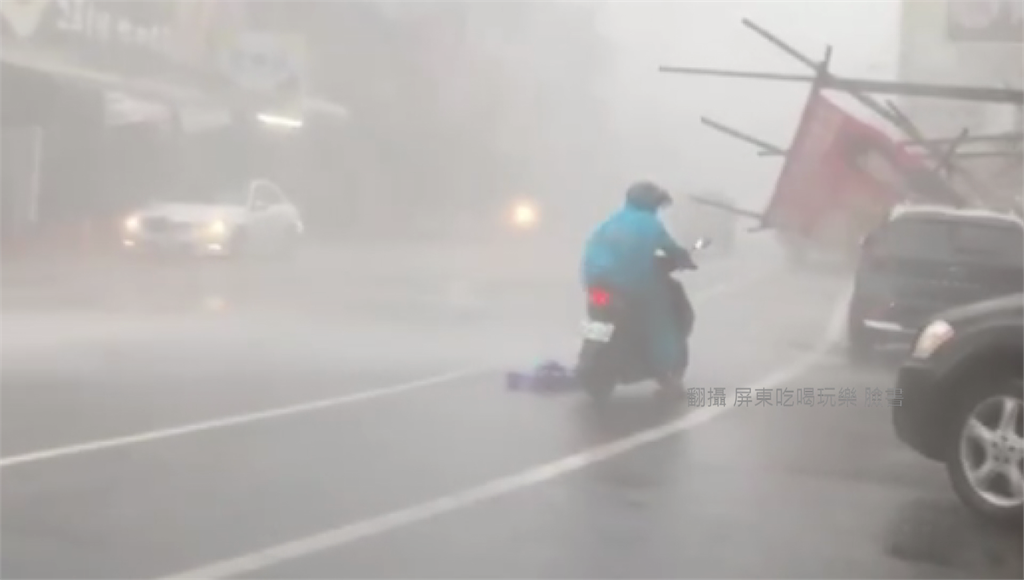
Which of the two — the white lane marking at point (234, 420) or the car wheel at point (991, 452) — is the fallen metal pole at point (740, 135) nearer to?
the white lane marking at point (234, 420)

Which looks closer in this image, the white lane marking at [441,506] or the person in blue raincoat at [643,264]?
the white lane marking at [441,506]

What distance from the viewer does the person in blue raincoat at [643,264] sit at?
810 cm

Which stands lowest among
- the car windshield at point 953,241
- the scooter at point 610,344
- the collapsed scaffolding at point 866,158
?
the scooter at point 610,344

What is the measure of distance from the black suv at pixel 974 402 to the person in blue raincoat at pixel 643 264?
2.27 meters

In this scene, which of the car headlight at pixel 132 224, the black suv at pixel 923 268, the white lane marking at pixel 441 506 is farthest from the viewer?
the car headlight at pixel 132 224

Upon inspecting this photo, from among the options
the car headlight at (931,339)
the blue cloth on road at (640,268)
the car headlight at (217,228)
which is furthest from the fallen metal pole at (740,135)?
the car headlight at (217,228)

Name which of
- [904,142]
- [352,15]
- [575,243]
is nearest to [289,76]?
[352,15]

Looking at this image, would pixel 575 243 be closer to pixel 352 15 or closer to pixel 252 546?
pixel 352 15

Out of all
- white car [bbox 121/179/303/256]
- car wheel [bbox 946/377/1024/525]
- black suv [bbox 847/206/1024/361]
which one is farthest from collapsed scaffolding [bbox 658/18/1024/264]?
white car [bbox 121/179/303/256]

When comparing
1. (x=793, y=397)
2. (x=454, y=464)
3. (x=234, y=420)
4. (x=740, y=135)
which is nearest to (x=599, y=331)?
(x=793, y=397)

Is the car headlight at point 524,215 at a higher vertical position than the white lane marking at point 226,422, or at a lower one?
higher

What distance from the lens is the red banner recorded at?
359 inches

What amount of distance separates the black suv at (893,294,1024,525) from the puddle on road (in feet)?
0.31

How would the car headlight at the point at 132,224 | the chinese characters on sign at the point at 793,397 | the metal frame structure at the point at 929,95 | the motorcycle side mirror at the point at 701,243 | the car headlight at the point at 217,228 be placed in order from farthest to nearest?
the car headlight at the point at 217,228
the car headlight at the point at 132,224
the metal frame structure at the point at 929,95
the motorcycle side mirror at the point at 701,243
the chinese characters on sign at the point at 793,397
